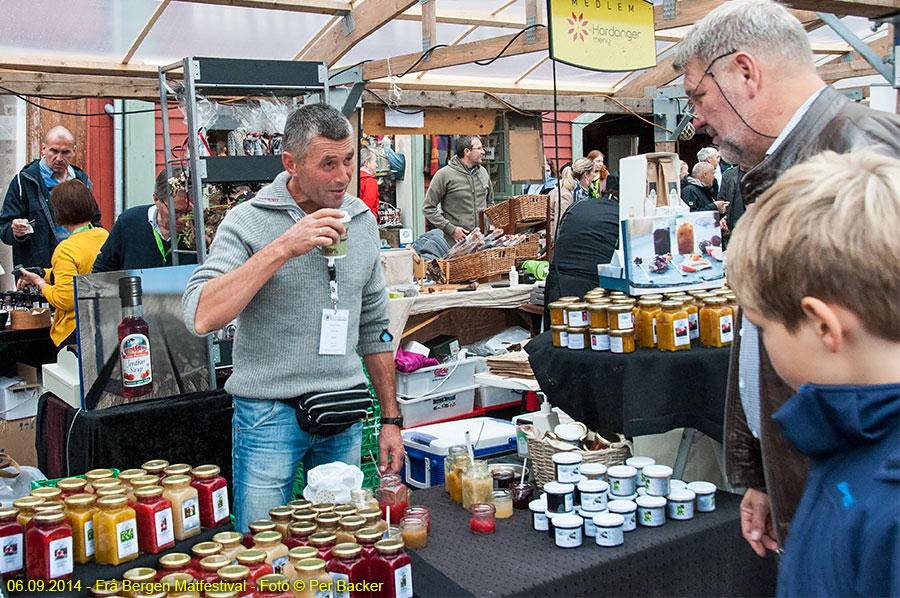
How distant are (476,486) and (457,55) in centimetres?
522

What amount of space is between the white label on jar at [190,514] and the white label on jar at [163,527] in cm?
6

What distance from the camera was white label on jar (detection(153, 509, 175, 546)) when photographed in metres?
1.99

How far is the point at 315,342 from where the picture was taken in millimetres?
2570

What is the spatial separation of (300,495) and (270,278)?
3.08 ft

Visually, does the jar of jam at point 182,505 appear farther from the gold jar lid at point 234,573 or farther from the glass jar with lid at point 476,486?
the glass jar with lid at point 476,486

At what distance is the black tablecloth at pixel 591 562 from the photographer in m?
2.10

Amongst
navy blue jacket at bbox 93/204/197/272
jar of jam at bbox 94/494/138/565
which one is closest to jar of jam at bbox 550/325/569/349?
jar of jam at bbox 94/494/138/565

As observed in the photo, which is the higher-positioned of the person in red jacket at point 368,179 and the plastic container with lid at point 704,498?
the person in red jacket at point 368,179

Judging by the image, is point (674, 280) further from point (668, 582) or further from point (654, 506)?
point (668, 582)

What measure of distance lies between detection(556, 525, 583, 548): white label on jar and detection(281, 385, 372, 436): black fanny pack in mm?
748

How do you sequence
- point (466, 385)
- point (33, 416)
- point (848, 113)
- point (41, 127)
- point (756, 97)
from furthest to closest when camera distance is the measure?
point (41, 127) < point (466, 385) < point (33, 416) < point (756, 97) < point (848, 113)

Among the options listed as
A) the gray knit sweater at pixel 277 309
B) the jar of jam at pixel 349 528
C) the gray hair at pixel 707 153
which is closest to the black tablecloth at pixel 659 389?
the gray knit sweater at pixel 277 309

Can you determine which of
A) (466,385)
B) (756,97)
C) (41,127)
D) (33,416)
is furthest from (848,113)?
(41,127)

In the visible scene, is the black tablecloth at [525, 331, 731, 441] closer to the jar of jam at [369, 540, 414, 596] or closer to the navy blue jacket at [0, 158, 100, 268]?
the jar of jam at [369, 540, 414, 596]
